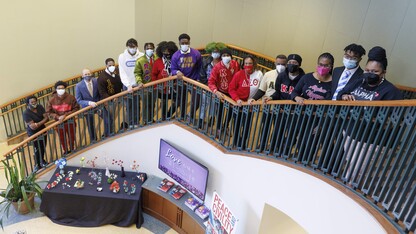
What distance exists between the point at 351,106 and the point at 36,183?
4697 mm

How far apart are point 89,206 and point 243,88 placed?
308 cm

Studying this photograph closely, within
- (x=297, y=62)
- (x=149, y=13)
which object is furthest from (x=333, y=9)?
(x=149, y=13)

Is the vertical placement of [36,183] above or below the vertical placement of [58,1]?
below

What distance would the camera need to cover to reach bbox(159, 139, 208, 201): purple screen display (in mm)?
4586

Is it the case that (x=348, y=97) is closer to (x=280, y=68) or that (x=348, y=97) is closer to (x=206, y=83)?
(x=280, y=68)

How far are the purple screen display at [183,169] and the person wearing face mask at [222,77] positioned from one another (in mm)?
622

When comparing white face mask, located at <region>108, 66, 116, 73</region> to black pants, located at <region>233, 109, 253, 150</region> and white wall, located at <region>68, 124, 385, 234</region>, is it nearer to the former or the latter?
white wall, located at <region>68, 124, 385, 234</region>

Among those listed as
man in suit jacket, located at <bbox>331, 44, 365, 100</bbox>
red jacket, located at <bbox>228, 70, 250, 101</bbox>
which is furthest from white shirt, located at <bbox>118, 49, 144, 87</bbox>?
man in suit jacket, located at <bbox>331, 44, 365, 100</bbox>

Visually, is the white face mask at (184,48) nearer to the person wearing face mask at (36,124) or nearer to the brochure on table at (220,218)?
the brochure on table at (220,218)

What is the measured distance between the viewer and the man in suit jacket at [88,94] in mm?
5098

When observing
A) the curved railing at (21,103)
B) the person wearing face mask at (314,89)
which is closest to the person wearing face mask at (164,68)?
the person wearing face mask at (314,89)

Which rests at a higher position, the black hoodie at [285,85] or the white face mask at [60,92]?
the black hoodie at [285,85]

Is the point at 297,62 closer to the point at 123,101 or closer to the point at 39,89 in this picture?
the point at 123,101

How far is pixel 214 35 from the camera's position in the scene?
7289 mm
